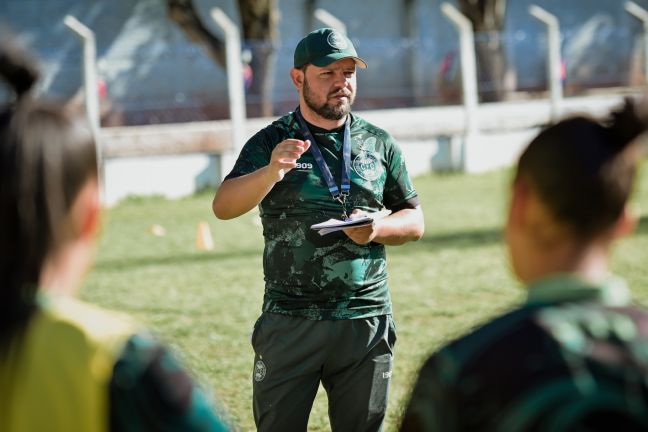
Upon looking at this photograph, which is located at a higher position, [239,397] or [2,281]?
[2,281]

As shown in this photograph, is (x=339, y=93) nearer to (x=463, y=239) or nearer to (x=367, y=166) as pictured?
(x=367, y=166)

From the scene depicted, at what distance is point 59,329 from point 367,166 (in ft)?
9.52

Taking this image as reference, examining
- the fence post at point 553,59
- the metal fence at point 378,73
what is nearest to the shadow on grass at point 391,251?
the metal fence at point 378,73

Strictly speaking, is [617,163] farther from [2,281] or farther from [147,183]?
[147,183]

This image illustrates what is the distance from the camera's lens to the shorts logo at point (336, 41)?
492cm

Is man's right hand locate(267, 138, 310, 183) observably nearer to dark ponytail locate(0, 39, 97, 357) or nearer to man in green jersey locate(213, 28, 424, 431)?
man in green jersey locate(213, 28, 424, 431)

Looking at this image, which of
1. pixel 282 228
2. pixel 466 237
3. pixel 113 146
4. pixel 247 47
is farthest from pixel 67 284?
pixel 247 47

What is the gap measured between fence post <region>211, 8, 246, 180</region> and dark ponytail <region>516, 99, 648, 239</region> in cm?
1436

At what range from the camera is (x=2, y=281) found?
2.04 m

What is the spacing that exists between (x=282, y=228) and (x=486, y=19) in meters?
18.4

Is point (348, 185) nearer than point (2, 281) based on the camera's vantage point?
No

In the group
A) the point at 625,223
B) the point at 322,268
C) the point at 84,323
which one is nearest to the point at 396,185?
the point at 322,268

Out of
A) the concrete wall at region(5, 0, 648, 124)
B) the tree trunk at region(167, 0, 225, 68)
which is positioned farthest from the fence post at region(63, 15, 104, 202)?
the tree trunk at region(167, 0, 225, 68)

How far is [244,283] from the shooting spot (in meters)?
10.1
